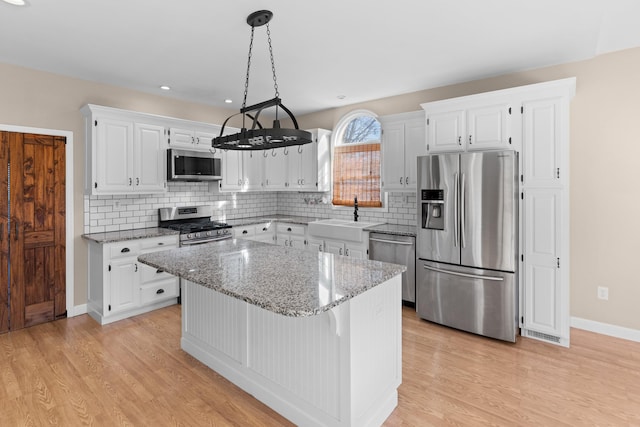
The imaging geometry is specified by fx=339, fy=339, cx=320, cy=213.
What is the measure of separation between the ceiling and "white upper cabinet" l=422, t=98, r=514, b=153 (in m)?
0.42

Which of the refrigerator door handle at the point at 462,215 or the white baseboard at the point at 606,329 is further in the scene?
the refrigerator door handle at the point at 462,215

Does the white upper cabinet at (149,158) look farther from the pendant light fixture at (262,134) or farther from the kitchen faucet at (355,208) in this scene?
the kitchen faucet at (355,208)

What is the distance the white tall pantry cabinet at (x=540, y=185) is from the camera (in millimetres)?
3186

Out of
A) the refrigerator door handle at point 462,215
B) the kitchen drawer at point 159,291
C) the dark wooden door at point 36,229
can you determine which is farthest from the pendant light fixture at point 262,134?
the dark wooden door at point 36,229

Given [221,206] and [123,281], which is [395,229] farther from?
[123,281]

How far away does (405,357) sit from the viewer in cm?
303

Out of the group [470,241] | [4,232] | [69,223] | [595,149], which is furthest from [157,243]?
[595,149]

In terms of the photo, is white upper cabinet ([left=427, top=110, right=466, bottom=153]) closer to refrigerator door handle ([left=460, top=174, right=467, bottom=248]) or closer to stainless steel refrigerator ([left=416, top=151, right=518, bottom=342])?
stainless steel refrigerator ([left=416, top=151, right=518, bottom=342])

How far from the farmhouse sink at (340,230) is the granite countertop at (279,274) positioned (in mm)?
1669

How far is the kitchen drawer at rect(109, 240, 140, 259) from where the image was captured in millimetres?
3830

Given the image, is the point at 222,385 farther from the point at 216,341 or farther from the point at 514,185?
the point at 514,185

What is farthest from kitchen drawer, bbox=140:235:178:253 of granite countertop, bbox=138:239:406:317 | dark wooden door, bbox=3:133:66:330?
granite countertop, bbox=138:239:406:317

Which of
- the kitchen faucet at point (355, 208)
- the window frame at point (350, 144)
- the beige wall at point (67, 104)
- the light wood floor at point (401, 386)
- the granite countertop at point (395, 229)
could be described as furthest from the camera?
the kitchen faucet at point (355, 208)

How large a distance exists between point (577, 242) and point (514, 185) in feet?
3.66
